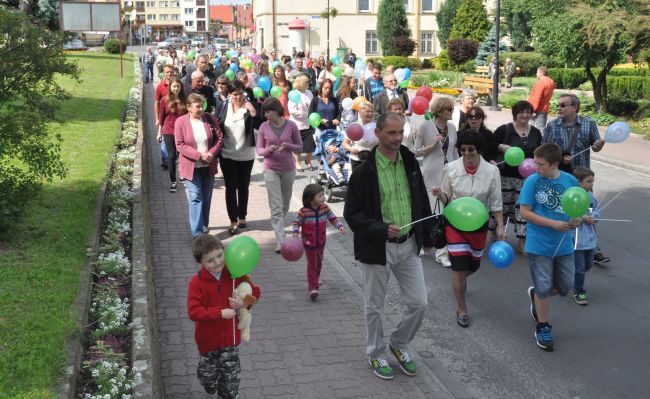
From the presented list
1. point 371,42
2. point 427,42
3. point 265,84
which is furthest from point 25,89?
point 427,42

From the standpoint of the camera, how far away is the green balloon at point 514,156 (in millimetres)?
8125

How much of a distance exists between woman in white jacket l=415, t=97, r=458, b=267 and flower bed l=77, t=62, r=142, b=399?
3.73m

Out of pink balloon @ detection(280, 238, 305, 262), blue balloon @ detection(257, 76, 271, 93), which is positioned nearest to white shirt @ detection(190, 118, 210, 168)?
pink balloon @ detection(280, 238, 305, 262)

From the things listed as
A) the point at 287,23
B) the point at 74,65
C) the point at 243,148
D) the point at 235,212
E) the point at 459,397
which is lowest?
the point at 459,397

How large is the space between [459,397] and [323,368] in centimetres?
110

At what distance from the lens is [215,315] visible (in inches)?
182

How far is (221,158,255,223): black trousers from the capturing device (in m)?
9.58

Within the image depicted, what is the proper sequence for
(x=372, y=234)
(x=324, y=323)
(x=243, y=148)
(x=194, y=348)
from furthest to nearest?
(x=243, y=148) → (x=324, y=323) → (x=194, y=348) → (x=372, y=234)

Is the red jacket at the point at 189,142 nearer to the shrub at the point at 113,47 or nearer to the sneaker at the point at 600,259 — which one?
the sneaker at the point at 600,259

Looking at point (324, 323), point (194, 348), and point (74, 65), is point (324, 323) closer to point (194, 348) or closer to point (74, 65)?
point (194, 348)

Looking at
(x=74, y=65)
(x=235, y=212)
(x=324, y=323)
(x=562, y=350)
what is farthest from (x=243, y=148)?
(x=562, y=350)

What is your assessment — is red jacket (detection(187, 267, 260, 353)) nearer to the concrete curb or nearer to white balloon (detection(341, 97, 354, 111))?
the concrete curb

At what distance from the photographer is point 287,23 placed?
213ft

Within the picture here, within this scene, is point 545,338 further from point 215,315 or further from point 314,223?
point 215,315
